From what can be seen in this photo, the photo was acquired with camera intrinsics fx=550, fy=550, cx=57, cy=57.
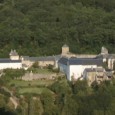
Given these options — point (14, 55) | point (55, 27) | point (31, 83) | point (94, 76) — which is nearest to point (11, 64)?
point (14, 55)

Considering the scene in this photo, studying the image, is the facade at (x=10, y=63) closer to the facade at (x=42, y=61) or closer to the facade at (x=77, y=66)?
the facade at (x=42, y=61)

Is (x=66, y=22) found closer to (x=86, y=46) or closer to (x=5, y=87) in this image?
(x=86, y=46)

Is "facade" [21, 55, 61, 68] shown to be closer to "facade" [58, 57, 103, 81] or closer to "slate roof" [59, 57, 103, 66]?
"slate roof" [59, 57, 103, 66]

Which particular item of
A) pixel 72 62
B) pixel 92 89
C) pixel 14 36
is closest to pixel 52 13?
pixel 14 36

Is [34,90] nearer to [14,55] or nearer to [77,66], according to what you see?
[77,66]

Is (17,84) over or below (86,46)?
below

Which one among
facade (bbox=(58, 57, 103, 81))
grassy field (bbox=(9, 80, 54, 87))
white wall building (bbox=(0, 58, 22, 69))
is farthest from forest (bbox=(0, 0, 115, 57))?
grassy field (bbox=(9, 80, 54, 87))
